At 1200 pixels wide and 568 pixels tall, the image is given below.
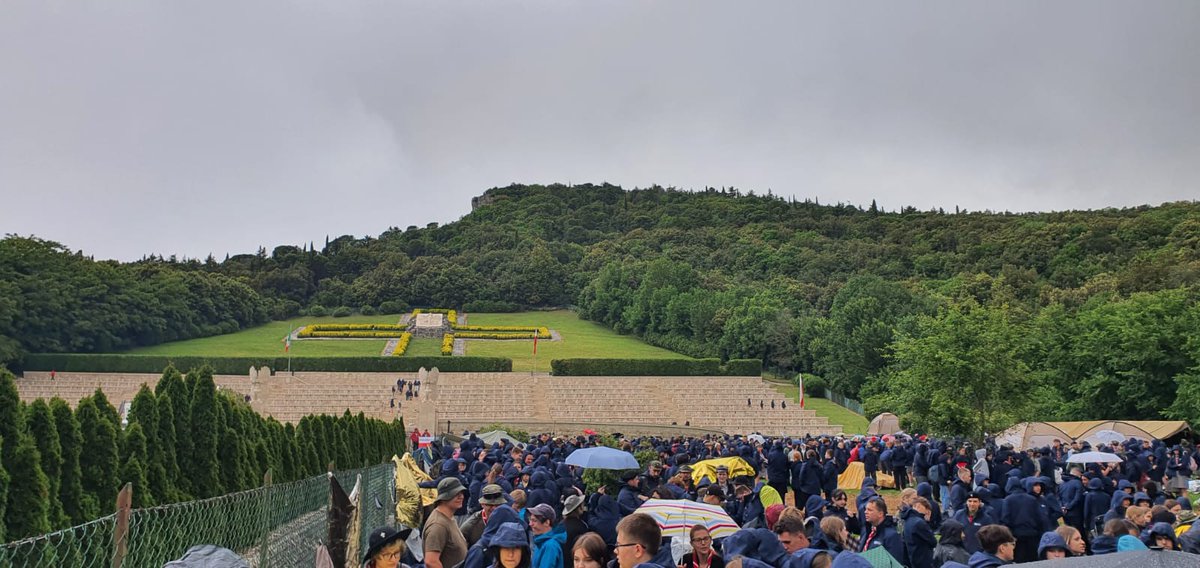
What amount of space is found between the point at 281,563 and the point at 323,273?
4487 inches

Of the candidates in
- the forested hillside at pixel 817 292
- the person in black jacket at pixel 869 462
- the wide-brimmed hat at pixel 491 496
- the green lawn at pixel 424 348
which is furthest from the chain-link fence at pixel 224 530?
the green lawn at pixel 424 348

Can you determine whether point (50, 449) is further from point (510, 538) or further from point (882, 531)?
point (882, 531)

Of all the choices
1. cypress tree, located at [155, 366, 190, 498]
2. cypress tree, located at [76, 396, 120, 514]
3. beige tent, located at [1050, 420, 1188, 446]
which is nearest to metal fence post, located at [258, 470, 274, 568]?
cypress tree, located at [76, 396, 120, 514]

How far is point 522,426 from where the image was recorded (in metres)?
45.3

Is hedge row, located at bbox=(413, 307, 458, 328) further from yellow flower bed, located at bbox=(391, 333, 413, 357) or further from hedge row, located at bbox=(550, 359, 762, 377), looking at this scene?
hedge row, located at bbox=(550, 359, 762, 377)

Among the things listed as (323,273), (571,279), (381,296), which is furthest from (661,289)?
(323,273)

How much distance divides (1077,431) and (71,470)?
30.4 metres

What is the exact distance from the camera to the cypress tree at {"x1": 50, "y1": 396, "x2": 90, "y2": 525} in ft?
29.7

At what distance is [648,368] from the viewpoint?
60750 mm

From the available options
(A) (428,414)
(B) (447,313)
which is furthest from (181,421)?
(B) (447,313)

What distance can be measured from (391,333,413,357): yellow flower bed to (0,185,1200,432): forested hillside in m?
18.3

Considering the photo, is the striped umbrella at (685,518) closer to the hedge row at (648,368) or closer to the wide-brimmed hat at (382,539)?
the wide-brimmed hat at (382,539)

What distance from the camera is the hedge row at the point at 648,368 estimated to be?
199 ft

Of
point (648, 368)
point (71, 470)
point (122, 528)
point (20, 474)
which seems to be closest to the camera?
point (122, 528)
